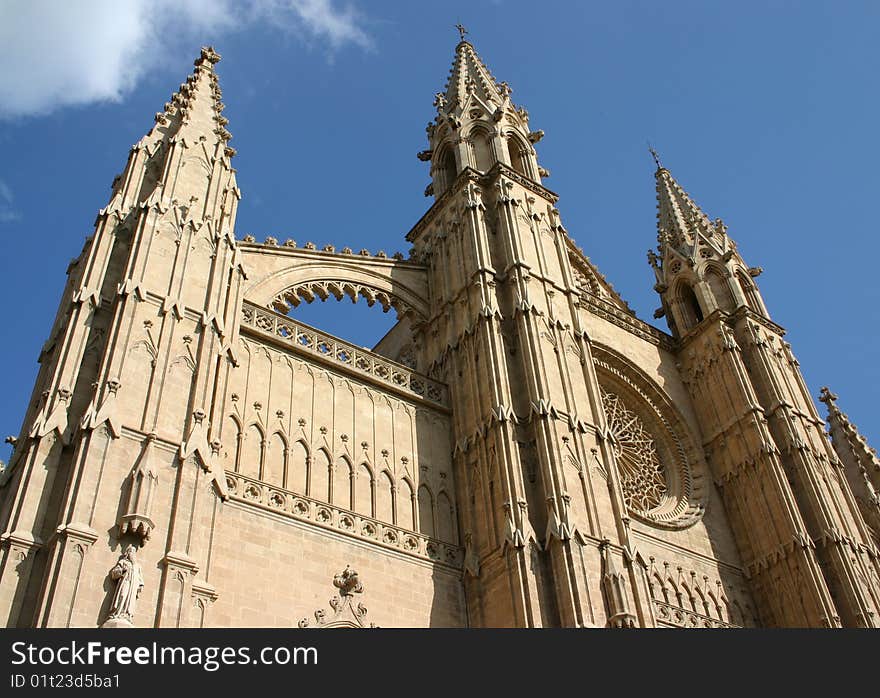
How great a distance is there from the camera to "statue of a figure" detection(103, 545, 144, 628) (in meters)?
10.5

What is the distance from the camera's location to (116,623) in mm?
10352

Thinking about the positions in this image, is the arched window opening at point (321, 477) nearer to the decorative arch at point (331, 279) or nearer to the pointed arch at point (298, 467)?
the pointed arch at point (298, 467)

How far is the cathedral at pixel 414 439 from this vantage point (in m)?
12.0

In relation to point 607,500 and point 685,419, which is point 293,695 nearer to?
point 607,500

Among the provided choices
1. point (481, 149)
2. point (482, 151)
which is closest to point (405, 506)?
point (482, 151)

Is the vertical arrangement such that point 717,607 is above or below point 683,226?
below

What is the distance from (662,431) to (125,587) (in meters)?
16.2

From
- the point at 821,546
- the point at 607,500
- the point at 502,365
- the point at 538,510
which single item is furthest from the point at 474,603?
the point at 821,546

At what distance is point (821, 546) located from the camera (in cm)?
2080

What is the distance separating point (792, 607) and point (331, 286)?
12416 millimetres

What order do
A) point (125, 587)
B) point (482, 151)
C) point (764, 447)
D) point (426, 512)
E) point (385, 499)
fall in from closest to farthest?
point (125, 587) → point (385, 499) → point (426, 512) → point (764, 447) → point (482, 151)

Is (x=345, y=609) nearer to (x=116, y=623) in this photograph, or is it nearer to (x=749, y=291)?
(x=116, y=623)

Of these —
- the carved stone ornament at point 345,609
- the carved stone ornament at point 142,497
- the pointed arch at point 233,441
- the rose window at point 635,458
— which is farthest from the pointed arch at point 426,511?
the carved stone ornament at point 142,497

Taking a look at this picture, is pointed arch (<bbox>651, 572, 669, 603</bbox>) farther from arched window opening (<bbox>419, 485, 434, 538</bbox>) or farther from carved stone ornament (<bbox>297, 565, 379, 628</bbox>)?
carved stone ornament (<bbox>297, 565, 379, 628</bbox>)
